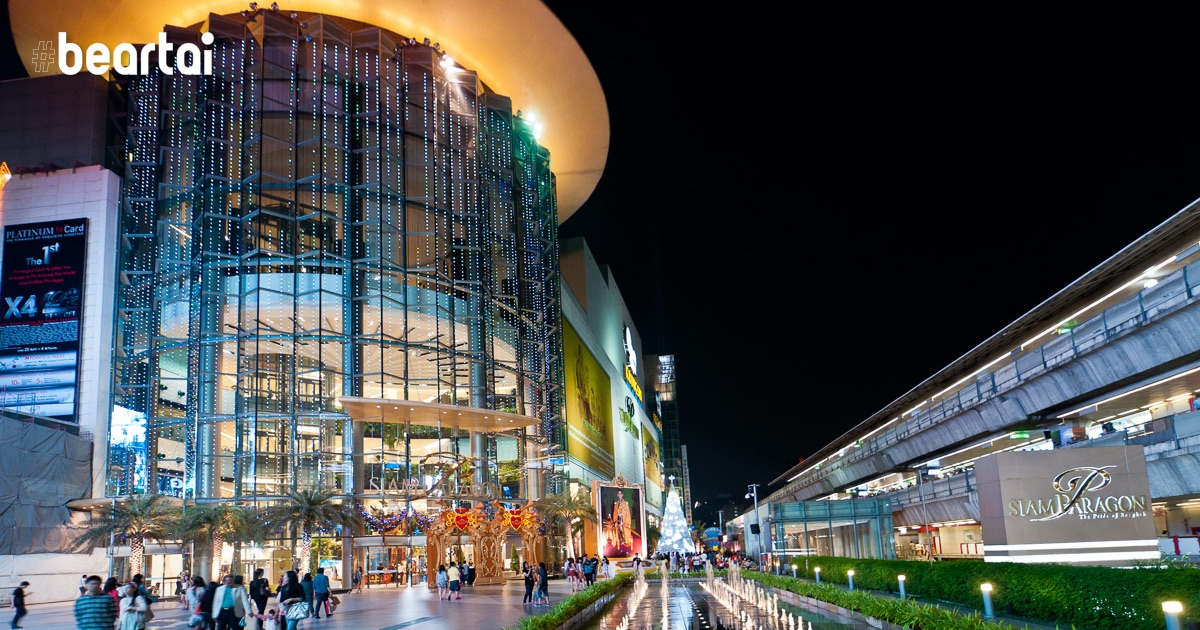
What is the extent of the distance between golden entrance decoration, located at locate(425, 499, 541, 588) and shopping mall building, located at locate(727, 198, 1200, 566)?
39.8 ft

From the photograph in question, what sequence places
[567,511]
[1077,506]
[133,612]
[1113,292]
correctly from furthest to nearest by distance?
[567,511], [1113,292], [1077,506], [133,612]

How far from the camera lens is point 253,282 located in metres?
47.1

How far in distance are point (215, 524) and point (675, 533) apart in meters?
35.3

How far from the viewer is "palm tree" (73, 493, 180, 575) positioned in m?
Answer: 38.1

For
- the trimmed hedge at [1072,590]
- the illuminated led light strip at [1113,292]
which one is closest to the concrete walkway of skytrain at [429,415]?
the illuminated led light strip at [1113,292]

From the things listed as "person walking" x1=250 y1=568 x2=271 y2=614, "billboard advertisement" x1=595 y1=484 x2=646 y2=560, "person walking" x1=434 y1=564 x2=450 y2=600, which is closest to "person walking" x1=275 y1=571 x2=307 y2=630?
"person walking" x1=250 y1=568 x2=271 y2=614

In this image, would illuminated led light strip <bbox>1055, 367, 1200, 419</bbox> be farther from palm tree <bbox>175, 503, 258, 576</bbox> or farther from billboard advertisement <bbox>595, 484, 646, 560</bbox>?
palm tree <bbox>175, 503, 258, 576</bbox>

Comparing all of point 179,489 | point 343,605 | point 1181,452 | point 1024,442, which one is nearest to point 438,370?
point 179,489

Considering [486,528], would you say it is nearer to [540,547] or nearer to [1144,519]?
[540,547]

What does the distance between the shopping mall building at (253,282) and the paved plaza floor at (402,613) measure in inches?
265

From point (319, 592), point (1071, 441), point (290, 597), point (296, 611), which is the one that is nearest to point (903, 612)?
point (296, 611)

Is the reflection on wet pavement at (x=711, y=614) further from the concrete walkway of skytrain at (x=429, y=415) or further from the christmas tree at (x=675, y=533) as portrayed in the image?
the christmas tree at (x=675, y=533)

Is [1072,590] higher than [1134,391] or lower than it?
lower

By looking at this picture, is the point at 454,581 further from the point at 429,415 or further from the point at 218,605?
the point at 218,605
